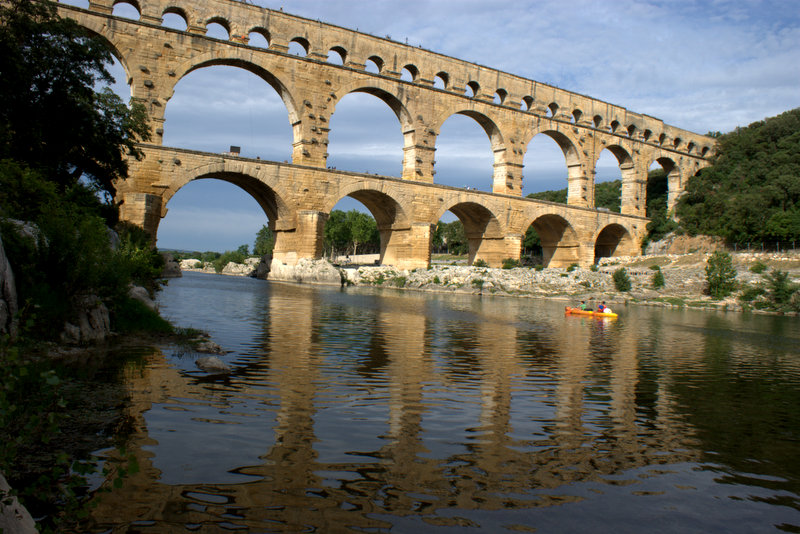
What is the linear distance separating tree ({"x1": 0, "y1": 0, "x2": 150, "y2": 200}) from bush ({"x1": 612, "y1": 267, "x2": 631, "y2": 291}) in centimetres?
2674

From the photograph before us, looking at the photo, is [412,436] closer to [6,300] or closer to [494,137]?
[6,300]

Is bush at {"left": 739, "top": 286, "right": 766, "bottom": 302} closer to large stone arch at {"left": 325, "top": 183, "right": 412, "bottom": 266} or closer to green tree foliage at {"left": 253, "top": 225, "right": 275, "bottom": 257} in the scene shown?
large stone arch at {"left": 325, "top": 183, "right": 412, "bottom": 266}

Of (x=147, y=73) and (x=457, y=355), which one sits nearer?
(x=457, y=355)

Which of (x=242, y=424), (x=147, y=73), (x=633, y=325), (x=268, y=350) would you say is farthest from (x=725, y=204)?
(x=242, y=424)

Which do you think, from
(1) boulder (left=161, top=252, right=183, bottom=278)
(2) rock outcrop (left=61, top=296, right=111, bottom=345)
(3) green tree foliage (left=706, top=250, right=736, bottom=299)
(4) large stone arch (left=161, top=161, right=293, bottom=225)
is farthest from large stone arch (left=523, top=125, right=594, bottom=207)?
(2) rock outcrop (left=61, top=296, right=111, bottom=345)

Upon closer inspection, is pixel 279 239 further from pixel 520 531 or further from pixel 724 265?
pixel 520 531

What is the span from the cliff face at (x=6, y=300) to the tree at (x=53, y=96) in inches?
311

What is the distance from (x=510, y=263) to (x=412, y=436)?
32.9 meters

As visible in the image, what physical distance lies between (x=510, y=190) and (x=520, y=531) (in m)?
35.8

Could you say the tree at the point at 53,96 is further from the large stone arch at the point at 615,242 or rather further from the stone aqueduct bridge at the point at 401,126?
the large stone arch at the point at 615,242

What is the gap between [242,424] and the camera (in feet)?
16.3

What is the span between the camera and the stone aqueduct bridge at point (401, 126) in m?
26.3

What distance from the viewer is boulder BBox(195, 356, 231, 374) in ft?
23.6

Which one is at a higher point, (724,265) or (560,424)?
(724,265)
